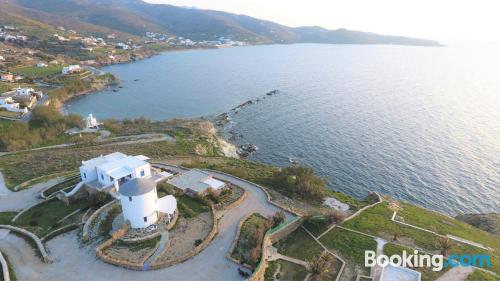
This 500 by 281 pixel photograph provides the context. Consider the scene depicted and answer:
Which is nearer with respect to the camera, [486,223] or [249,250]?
[249,250]

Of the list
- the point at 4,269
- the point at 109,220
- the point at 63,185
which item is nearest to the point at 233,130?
the point at 63,185

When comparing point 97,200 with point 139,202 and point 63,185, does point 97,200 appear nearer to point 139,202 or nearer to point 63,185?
point 139,202

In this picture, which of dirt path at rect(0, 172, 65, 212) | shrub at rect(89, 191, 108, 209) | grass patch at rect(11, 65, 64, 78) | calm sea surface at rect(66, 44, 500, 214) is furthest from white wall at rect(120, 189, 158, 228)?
grass patch at rect(11, 65, 64, 78)

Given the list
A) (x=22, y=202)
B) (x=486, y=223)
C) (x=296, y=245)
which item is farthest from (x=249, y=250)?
(x=486, y=223)

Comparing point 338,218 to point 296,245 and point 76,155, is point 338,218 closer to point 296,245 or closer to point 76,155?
point 296,245

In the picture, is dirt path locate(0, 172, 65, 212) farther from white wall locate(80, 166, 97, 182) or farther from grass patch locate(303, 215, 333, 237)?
grass patch locate(303, 215, 333, 237)

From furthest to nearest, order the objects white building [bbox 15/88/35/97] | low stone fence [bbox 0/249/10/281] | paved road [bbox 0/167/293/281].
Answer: white building [bbox 15/88/35/97] → paved road [bbox 0/167/293/281] → low stone fence [bbox 0/249/10/281]

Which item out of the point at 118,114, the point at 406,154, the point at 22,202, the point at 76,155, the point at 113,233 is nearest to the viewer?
the point at 113,233
